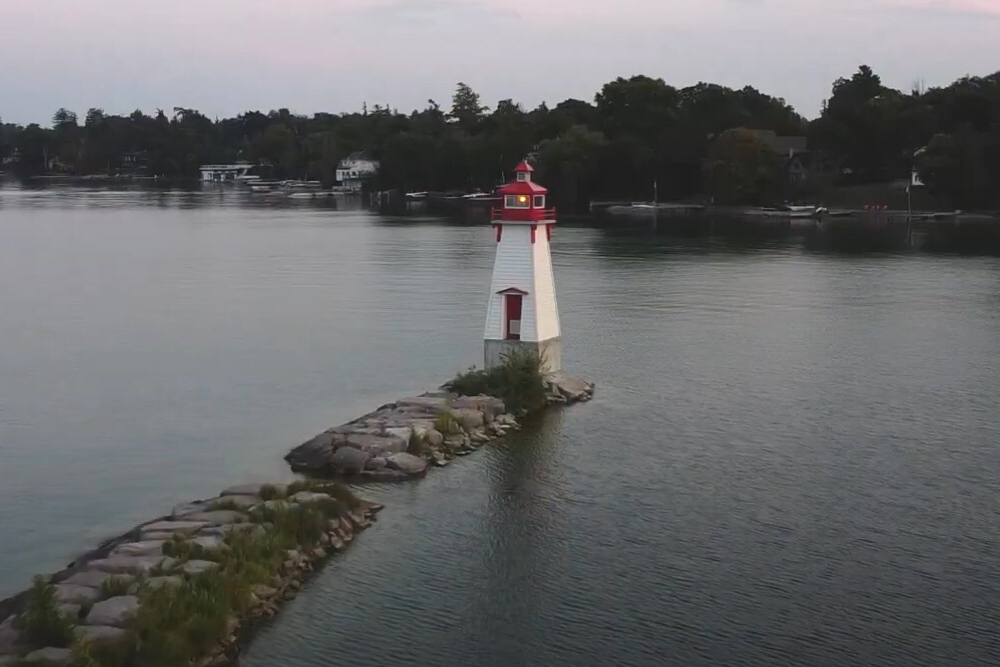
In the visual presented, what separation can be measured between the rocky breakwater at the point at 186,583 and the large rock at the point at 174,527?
14 mm

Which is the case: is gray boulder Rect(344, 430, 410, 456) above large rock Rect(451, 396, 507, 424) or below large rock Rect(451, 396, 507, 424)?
below

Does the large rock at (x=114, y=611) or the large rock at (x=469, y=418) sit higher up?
the large rock at (x=469, y=418)

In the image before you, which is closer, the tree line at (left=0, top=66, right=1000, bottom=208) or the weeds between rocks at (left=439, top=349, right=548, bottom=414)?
the weeds between rocks at (left=439, top=349, right=548, bottom=414)

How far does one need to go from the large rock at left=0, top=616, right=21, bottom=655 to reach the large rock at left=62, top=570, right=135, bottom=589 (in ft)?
3.65

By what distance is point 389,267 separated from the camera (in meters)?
56.3

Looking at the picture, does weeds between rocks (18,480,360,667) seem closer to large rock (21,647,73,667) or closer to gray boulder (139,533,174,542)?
large rock (21,647,73,667)

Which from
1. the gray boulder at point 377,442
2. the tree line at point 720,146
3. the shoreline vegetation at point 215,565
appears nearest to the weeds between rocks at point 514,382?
the shoreline vegetation at point 215,565

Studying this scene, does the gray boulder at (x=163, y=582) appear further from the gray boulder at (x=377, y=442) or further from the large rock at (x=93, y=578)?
the gray boulder at (x=377, y=442)

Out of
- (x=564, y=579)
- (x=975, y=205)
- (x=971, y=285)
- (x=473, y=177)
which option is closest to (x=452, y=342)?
(x=564, y=579)

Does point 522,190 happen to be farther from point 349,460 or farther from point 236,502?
point 236,502

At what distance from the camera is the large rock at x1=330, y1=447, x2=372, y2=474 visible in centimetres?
2153

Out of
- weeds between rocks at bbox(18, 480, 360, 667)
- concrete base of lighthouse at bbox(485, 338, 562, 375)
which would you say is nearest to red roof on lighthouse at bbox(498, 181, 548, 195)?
concrete base of lighthouse at bbox(485, 338, 562, 375)

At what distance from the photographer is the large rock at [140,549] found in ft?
53.4

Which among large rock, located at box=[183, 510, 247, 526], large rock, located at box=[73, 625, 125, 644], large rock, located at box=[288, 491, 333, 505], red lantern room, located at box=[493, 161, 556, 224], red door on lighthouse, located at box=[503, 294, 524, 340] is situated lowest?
large rock, located at box=[73, 625, 125, 644]
